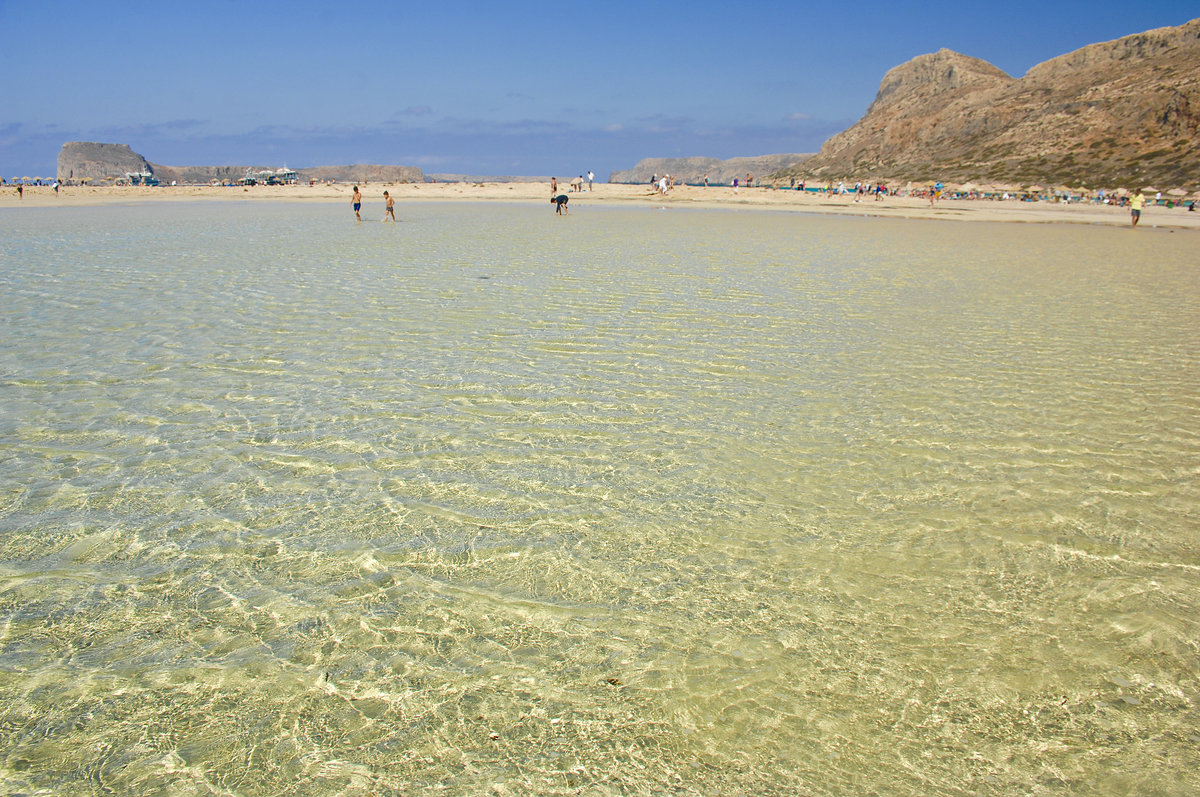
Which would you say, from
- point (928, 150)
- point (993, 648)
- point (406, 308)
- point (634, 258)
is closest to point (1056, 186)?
point (928, 150)

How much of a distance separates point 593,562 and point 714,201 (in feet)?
213

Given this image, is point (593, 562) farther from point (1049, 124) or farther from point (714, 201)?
point (1049, 124)

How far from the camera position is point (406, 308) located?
12906 mm

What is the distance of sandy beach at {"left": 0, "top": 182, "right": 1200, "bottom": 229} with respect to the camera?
47.8 meters

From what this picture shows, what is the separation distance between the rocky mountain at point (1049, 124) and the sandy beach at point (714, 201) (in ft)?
69.9

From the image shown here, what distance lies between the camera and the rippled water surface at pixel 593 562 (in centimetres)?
321

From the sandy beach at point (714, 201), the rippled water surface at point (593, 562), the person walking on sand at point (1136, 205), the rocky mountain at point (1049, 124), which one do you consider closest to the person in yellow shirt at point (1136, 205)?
the person walking on sand at point (1136, 205)

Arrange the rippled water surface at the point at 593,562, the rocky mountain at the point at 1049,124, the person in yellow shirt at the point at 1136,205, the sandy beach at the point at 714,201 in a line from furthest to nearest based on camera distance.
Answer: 1. the rocky mountain at the point at 1049,124
2. the sandy beach at the point at 714,201
3. the person in yellow shirt at the point at 1136,205
4. the rippled water surface at the point at 593,562

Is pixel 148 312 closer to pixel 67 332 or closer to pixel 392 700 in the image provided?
pixel 67 332

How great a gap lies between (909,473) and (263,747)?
5.05m

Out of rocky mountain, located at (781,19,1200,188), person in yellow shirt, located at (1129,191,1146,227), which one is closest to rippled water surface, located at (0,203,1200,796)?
person in yellow shirt, located at (1129,191,1146,227)

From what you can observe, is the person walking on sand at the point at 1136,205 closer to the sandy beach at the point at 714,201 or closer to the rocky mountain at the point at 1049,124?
the sandy beach at the point at 714,201

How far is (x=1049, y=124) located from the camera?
310ft

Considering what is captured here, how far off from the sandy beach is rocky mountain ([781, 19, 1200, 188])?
21.3 m
